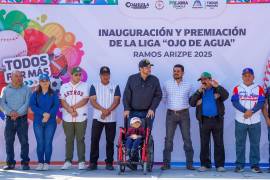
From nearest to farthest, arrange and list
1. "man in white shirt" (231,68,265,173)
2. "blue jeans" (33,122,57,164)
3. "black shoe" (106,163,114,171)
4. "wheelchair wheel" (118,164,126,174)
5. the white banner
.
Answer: "wheelchair wheel" (118,164,126,174) < "man in white shirt" (231,68,265,173) < "blue jeans" (33,122,57,164) < "black shoe" (106,163,114,171) < the white banner

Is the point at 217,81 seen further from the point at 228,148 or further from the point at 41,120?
the point at 41,120

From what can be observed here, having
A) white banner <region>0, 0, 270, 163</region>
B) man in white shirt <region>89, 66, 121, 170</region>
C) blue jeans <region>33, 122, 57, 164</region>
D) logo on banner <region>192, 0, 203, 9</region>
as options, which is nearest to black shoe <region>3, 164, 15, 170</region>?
blue jeans <region>33, 122, 57, 164</region>

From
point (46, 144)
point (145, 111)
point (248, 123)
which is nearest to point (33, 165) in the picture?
point (46, 144)

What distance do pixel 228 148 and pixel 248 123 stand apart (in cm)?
92

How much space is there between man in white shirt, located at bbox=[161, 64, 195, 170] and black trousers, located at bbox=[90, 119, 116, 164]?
916 millimetres

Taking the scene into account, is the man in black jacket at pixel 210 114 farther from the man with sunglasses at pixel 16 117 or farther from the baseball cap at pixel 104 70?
the man with sunglasses at pixel 16 117

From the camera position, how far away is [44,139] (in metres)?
9.91

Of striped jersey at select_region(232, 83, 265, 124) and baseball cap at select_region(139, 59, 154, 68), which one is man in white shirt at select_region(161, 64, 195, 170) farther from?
striped jersey at select_region(232, 83, 265, 124)

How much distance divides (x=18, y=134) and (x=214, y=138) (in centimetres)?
333

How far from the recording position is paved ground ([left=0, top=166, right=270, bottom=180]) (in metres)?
9.02

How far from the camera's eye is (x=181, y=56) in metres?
10.4

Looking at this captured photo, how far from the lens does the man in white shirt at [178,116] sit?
10016 mm

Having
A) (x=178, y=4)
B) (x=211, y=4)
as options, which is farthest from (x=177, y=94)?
(x=211, y=4)

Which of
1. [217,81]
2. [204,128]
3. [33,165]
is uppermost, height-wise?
[217,81]
